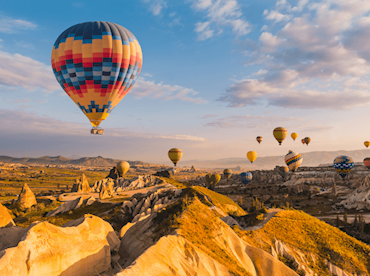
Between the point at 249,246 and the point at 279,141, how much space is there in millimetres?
76889

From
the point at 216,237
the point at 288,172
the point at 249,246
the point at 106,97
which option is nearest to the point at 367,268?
the point at 249,246

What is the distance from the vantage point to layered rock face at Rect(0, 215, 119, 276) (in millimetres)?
12227

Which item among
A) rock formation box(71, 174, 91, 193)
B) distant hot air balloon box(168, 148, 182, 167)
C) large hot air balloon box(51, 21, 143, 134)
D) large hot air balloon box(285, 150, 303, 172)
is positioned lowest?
rock formation box(71, 174, 91, 193)

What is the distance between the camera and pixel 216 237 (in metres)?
20.1

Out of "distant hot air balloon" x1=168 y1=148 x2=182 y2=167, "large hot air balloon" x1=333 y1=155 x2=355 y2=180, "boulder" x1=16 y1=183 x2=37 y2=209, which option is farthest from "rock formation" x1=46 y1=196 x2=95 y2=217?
"large hot air balloon" x1=333 y1=155 x2=355 y2=180

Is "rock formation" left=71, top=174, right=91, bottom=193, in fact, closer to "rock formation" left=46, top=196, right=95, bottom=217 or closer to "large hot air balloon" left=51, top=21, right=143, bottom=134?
"rock formation" left=46, top=196, right=95, bottom=217

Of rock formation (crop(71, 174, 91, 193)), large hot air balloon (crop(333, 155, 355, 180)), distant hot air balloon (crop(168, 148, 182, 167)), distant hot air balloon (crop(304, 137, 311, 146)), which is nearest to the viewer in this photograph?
distant hot air balloon (crop(168, 148, 182, 167))

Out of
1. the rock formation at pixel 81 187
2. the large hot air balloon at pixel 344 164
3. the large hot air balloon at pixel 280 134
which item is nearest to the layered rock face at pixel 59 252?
the large hot air balloon at pixel 280 134

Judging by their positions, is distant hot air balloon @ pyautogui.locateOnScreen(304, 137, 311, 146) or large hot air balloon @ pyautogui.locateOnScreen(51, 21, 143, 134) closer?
large hot air balloon @ pyautogui.locateOnScreen(51, 21, 143, 134)

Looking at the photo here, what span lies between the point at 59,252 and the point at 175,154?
68841mm

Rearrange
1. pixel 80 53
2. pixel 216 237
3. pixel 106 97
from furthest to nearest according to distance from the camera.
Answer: pixel 106 97 → pixel 80 53 → pixel 216 237

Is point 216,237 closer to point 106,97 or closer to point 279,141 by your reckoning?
point 106,97

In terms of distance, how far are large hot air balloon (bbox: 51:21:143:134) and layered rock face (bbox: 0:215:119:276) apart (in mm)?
31235

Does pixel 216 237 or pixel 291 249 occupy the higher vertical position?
pixel 216 237
